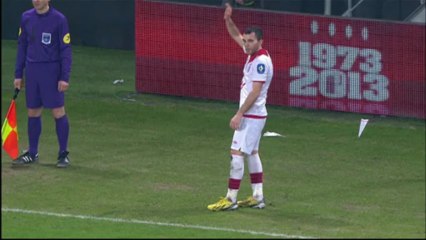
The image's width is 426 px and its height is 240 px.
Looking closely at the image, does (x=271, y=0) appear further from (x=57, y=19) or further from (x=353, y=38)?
(x=57, y=19)

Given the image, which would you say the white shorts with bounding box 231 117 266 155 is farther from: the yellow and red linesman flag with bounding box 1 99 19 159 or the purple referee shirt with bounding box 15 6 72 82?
the yellow and red linesman flag with bounding box 1 99 19 159

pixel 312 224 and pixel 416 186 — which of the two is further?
pixel 416 186

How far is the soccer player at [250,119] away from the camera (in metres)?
11.5

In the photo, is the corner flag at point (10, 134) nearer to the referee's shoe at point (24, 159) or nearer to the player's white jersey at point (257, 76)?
the referee's shoe at point (24, 159)

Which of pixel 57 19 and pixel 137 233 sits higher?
pixel 57 19

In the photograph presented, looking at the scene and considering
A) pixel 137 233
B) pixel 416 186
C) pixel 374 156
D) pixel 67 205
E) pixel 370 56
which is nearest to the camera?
pixel 137 233

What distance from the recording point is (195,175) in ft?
44.4

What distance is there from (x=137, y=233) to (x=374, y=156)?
5491 mm

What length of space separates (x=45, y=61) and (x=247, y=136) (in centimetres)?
304

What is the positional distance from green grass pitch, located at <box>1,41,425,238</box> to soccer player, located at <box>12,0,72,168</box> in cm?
53

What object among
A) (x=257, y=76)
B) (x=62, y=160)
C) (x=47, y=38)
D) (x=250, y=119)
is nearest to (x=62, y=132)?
(x=62, y=160)

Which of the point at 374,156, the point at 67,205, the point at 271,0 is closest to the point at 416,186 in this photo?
the point at 374,156

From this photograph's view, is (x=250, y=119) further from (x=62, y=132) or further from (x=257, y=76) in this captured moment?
(x=62, y=132)

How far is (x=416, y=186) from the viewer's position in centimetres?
1312
